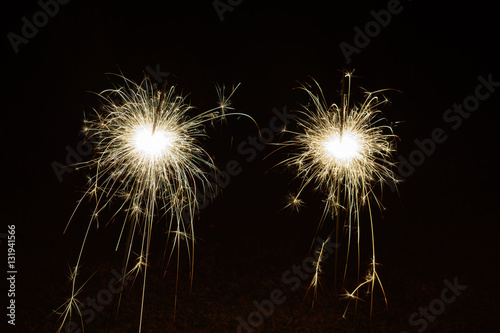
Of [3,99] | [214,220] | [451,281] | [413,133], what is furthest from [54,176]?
[413,133]

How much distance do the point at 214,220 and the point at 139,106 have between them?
5.69 feet

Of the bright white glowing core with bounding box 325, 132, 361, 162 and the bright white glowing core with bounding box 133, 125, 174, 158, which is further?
the bright white glowing core with bounding box 325, 132, 361, 162

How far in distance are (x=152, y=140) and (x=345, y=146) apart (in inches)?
53.7

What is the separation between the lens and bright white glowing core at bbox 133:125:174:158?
9.11 ft

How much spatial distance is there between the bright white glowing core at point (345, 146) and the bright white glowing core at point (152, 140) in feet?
3.85

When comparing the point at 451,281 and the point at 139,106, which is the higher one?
the point at 139,106

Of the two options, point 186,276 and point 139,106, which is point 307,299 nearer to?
point 186,276

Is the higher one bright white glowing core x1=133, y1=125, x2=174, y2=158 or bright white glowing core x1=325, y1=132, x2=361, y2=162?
bright white glowing core x1=133, y1=125, x2=174, y2=158

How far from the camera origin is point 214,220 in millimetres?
4301

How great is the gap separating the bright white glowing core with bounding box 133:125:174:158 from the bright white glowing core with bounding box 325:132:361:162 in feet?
3.85

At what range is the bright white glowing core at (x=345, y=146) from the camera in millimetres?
2930

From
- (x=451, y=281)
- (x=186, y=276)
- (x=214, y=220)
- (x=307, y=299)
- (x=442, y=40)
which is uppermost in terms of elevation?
(x=442, y=40)

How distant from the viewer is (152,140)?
2.76 meters

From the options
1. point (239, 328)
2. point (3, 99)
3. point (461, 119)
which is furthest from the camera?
point (461, 119)
